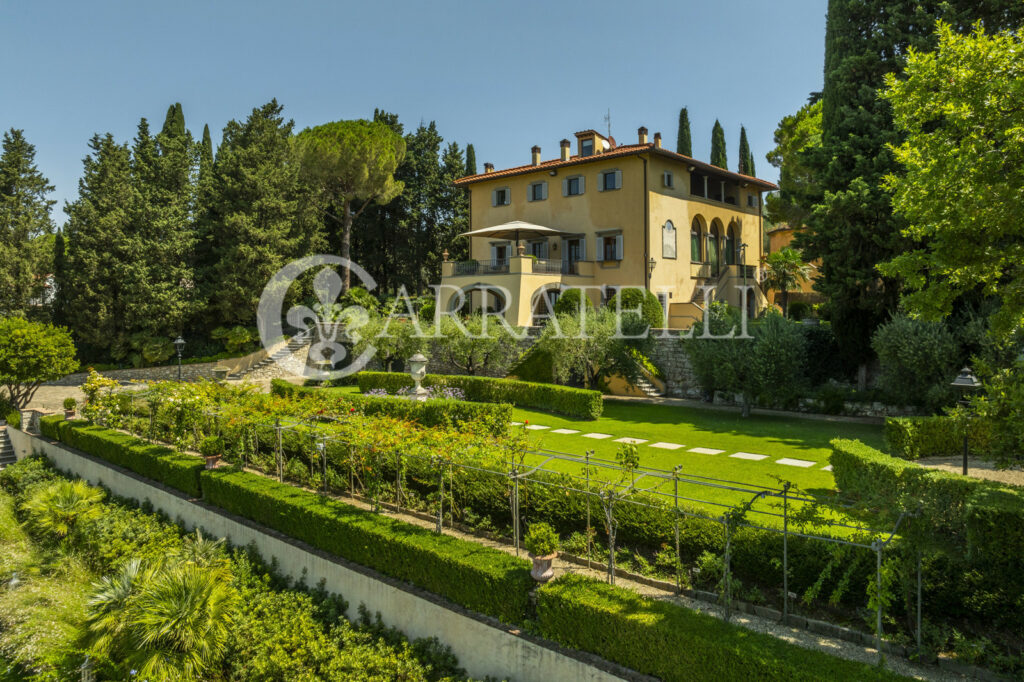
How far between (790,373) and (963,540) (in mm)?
11625

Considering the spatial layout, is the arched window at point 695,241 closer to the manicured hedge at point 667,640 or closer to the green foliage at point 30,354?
the manicured hedge at point 667,640

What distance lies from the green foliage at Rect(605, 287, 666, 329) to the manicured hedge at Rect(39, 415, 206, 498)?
15654 millimetres

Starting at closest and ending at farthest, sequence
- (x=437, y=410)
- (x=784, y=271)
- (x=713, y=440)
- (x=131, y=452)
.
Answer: (x=713, y=440), (x=131, y=452), (x=437, y=410), (x=784, y=271)

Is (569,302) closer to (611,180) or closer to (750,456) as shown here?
(611,180)

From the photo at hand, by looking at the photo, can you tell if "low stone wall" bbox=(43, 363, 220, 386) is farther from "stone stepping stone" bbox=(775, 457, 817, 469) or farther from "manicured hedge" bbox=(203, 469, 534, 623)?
"stone stepping stone" bbox=(775, 457, 817, 469)

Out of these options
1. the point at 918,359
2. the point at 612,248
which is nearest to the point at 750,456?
the point at 918,359

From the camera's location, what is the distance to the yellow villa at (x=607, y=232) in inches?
1134

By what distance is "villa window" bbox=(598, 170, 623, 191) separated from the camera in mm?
29375

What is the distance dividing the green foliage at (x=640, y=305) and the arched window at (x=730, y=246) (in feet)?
36.2

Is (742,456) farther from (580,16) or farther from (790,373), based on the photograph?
(580,16)

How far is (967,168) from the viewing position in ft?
23.4

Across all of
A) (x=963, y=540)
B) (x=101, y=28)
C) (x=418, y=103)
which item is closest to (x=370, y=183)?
(x=418, y=103)

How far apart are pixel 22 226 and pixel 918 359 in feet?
126

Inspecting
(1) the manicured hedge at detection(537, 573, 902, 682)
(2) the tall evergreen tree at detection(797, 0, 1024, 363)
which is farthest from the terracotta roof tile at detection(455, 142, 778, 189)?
(1) the manicured hedge at detection(537, 573, 902, 682)
